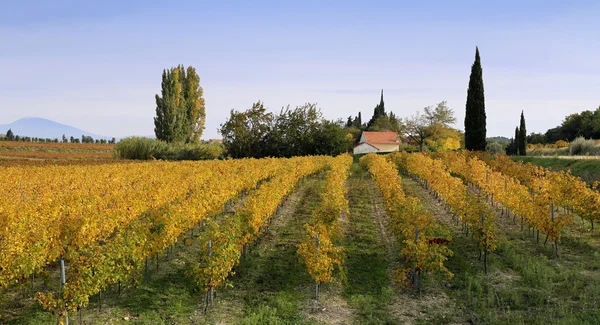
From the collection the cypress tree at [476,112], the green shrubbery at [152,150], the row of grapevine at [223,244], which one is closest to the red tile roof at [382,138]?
the cypress tree at [476,112]

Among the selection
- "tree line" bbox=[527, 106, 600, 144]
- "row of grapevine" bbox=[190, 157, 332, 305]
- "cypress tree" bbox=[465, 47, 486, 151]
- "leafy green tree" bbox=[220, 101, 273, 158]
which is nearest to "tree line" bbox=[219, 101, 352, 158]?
"leafy green tree" bbox=[220, 101, 273, 158]

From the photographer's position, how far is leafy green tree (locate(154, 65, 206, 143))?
5425 centimetres

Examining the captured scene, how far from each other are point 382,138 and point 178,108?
39538mm

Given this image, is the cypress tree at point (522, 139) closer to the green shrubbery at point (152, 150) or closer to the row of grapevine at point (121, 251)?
the green shrubbery at point (152, 150)

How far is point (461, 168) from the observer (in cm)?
2733

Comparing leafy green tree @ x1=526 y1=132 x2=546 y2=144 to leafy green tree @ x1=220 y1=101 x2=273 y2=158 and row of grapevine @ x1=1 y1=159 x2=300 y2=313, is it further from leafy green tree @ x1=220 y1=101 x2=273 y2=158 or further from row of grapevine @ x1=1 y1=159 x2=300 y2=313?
row of grapevine @ x1=1 y1=159 x2=300 y2=313

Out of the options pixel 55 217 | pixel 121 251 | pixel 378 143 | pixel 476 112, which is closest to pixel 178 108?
pixel 476 112

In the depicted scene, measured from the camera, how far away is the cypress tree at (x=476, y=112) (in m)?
43.8

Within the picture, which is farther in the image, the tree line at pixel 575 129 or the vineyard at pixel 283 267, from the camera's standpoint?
the tree line at pixel 575 129

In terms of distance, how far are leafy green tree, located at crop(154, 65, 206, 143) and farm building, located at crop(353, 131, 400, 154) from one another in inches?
1265

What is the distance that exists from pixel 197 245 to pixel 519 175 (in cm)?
1825

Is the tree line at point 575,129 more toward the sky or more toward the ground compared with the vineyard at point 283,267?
more toward the sky

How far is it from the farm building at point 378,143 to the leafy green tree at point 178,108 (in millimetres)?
32134

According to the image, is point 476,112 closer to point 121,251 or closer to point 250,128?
point 250,128
